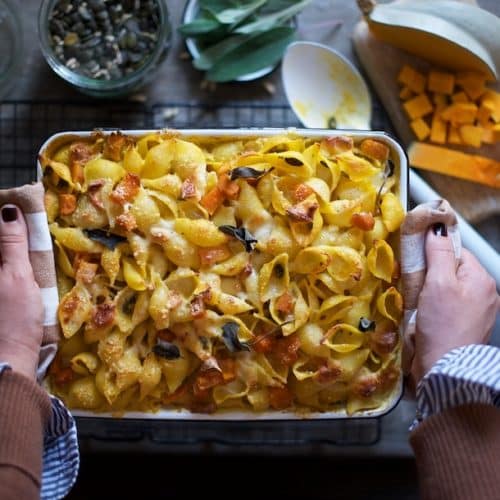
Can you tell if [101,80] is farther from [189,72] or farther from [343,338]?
[343,338]

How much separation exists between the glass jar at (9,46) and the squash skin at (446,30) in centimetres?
61

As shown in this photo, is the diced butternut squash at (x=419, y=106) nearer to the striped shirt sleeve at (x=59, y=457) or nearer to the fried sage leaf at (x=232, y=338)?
the fried sage leaf at (x=232, y=338)

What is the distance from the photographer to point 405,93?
4.69ft

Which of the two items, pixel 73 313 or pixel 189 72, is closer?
pixel 73 313

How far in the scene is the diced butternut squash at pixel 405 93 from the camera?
1.43 m

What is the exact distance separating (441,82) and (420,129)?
0.30 feet

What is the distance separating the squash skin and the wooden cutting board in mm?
40

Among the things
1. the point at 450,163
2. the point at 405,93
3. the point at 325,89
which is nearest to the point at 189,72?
the point at 325,89

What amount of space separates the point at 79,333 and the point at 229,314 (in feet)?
0.73

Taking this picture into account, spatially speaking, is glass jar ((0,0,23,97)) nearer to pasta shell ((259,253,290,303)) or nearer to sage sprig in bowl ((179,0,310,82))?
sage sprig in bowl ((179,0,310,82))

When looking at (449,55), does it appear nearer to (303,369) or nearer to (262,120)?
(262,120)

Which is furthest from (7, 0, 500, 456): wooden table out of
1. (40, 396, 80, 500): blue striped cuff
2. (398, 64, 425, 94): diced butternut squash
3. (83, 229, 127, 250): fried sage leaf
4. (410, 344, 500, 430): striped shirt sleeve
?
(40, 396, 80, 500): blue striped cuff

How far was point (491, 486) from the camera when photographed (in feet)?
2.91

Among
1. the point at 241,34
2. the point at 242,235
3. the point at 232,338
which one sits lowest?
the point at 232,338
